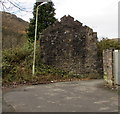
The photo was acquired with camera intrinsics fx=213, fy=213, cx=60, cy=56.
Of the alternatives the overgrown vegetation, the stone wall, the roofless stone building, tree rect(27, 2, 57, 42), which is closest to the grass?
the overgrown vegetation

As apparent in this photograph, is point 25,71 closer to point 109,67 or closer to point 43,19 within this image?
point 109,67

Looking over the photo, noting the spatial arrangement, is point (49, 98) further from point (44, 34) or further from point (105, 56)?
point (44, 34)

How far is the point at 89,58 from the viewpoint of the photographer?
17.7 metres

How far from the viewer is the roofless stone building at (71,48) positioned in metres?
17.7

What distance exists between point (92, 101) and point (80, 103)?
0.56 metres

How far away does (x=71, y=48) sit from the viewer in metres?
17.7

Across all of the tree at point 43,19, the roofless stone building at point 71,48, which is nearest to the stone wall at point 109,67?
the roofless stone building at point 71,48

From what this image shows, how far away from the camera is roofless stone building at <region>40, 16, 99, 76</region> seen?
17.7m

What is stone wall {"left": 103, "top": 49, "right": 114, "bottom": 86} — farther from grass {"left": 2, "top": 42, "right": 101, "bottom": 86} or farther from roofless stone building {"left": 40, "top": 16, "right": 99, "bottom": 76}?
roofless stone building {"left": 40, "top": 16, "right": 99, "bottom": 76}

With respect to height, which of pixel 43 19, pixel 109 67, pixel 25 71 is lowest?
pixel 25 71

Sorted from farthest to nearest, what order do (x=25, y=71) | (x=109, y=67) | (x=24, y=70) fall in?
(x=24, y=70) → (x=25, y=71) → (x=109, y=67)

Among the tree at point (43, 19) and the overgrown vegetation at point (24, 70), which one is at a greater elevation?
the tree at point (43, 19)

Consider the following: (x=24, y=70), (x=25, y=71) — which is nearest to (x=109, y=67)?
(x=25, y=71)

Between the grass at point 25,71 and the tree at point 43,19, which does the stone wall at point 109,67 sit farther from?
the tree at point 43,19
